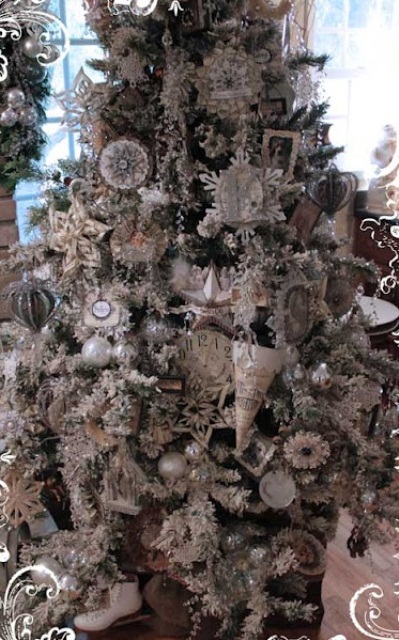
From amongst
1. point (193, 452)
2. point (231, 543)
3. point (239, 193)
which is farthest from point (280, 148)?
point (231, 543)

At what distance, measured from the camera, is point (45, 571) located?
159 centimetres

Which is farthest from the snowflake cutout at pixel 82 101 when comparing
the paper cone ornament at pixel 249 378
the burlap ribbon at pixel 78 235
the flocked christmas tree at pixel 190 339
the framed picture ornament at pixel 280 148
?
the paper cone ornament at pixel 249 378

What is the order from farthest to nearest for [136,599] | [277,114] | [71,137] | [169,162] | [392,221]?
1. [392,221]
2. [71,137]
3. [136,599]
4. [277,114]
5. [169,162]

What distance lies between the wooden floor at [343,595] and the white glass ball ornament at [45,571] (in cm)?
20

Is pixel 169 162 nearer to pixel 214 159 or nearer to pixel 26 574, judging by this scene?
pixel 214 159

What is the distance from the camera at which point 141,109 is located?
5.05 feet

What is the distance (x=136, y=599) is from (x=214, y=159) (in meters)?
1.11

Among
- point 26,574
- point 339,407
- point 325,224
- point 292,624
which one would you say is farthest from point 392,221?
point 26,574

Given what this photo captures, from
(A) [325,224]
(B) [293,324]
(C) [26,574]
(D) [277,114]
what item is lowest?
(C) [26,574]

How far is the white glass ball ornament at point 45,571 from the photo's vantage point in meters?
1.59

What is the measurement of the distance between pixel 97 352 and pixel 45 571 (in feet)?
1.81

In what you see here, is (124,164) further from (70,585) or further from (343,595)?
(343,595)

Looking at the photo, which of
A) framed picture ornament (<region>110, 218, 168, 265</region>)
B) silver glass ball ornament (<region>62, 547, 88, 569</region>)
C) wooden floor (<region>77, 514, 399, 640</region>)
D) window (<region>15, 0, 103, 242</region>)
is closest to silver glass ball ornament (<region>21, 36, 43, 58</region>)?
window (<region>15, 0, 103, 242</region>)

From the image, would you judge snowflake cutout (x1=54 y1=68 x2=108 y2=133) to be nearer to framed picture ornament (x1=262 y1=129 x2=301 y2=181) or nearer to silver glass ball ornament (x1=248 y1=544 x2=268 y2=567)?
framed picture ornament (x1=262 y1=129 x2=301 y2=181)
